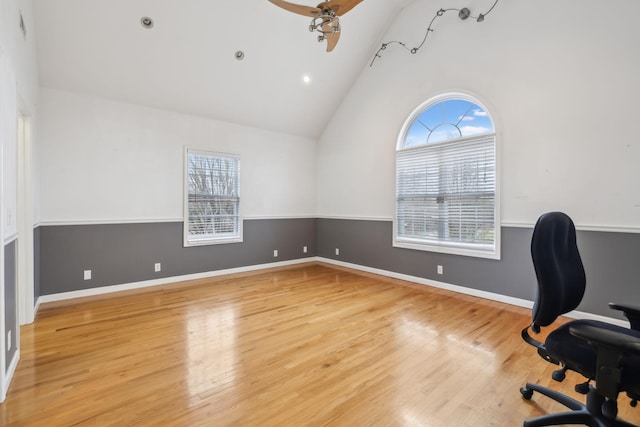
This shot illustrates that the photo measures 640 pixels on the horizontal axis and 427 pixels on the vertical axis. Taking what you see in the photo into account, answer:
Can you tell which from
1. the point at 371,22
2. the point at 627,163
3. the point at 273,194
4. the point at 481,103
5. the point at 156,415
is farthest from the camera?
the point at 273,194

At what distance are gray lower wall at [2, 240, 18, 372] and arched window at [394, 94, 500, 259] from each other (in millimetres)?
4368

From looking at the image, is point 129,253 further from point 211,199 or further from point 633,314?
point 633,314

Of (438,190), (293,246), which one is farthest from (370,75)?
(293,246)

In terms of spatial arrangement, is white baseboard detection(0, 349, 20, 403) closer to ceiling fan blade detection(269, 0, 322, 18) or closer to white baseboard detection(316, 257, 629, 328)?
ceiling fan blade detection(269, 0, 322, 18)

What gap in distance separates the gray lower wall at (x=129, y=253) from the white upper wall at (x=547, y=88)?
2.94m

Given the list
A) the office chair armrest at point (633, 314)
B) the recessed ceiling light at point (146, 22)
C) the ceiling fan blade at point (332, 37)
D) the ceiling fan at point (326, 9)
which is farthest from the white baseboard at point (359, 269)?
the ceiling fan at point (326, 9)

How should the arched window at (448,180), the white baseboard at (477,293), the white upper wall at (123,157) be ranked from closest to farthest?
1. the white baseboard at (477,293)
2. the white upper wall at (123,157)
3. the arched window at (448,180)

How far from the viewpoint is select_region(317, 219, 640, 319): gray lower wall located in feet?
9.61

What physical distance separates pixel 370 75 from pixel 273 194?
271cm

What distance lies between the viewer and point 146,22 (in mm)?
3430

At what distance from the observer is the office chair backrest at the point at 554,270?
155 cm

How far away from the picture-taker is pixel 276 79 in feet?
15.8

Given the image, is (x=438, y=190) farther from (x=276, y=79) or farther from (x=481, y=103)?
(x=276, y=79)

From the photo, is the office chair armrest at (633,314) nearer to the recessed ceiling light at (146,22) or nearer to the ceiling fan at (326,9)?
the ceiling fan at (326,9)
